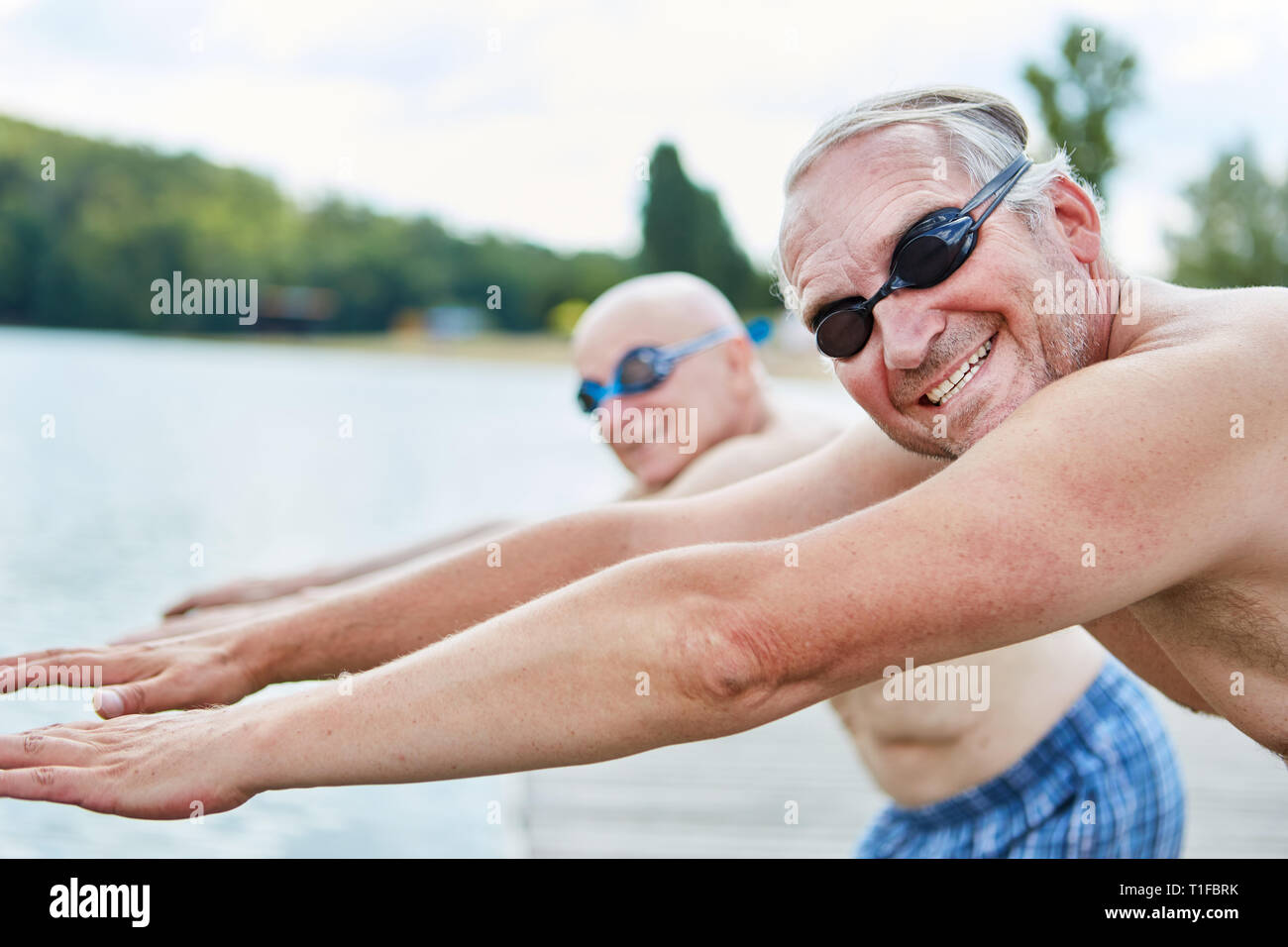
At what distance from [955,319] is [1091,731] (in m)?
1.46

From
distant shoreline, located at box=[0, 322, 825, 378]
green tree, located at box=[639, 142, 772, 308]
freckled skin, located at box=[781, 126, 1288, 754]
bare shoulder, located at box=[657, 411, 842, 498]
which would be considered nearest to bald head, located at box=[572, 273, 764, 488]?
bare shoulder, located at box=[657, 411, 842, 498]

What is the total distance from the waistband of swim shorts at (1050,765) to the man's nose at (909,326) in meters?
1.43

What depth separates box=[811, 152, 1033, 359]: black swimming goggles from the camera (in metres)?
1.79

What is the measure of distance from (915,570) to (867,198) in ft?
2.16

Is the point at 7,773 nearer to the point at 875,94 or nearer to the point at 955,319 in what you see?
the point at 955,319

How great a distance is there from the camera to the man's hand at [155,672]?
6.07ft

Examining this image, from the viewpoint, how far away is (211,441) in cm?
1909

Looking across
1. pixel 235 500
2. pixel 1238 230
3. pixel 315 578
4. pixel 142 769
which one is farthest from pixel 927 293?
pixel 1238 230

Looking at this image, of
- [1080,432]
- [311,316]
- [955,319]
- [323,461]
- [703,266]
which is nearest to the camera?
[1080,432]

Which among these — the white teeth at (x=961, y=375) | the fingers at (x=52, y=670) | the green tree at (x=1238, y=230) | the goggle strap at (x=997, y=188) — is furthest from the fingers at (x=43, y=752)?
the green tree at (x=1238, y=230)

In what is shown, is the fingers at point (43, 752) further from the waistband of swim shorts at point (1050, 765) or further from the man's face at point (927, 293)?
the waistband of swim shorts at point (1050, 765)

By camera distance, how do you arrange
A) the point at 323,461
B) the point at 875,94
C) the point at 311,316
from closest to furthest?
the point at 875,94, the point at 323,461, the point at 311,316
